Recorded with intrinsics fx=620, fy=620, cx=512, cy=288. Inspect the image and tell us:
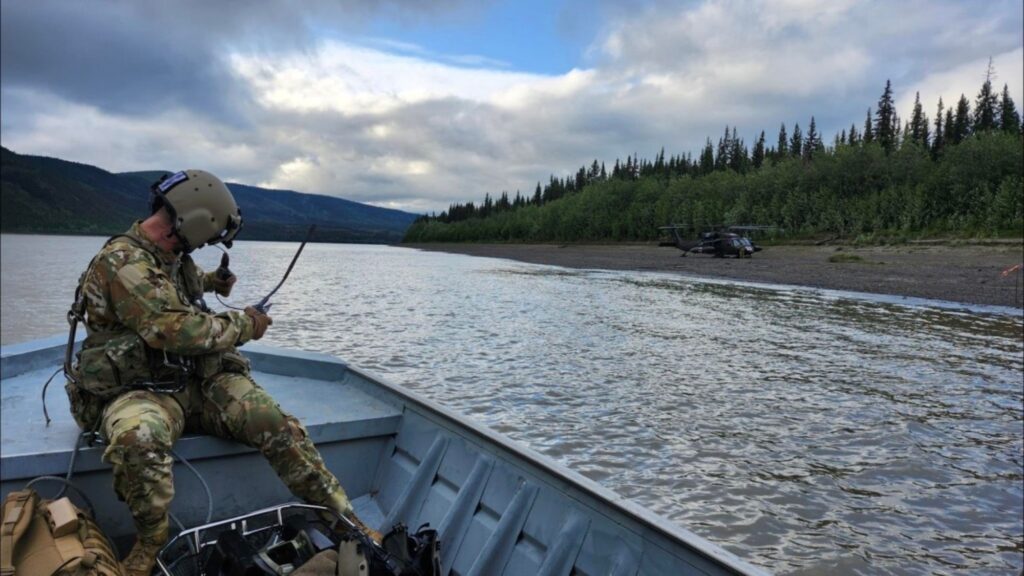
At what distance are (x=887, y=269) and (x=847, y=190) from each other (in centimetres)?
3434

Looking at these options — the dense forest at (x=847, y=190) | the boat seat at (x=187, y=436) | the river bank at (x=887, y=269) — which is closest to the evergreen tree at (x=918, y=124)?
the dense forest at (x=847, y=190)

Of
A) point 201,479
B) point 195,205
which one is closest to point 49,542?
point 201,479

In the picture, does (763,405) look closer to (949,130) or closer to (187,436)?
(187,436)

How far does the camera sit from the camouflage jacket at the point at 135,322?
9.89 ft

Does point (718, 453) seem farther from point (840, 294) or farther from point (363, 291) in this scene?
point (363, 291)

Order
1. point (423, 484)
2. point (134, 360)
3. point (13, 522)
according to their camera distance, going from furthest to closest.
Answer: point (423, 484)
point (134, 360)
point (13, 522)

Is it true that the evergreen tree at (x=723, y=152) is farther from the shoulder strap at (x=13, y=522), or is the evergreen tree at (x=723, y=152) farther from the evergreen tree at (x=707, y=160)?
the shoulder strap at (x=13, y=522)

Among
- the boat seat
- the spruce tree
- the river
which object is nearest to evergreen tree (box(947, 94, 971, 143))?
the spruce tree

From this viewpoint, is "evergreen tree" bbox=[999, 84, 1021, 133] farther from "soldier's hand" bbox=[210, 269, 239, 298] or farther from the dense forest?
"soldier's hand" bbox=[210, 269, 239, 298]

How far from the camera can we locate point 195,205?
323 cm

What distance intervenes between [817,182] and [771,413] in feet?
227

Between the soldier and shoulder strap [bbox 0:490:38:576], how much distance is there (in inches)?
13.1

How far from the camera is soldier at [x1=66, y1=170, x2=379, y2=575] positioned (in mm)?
2900

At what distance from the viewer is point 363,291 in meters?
34.5
